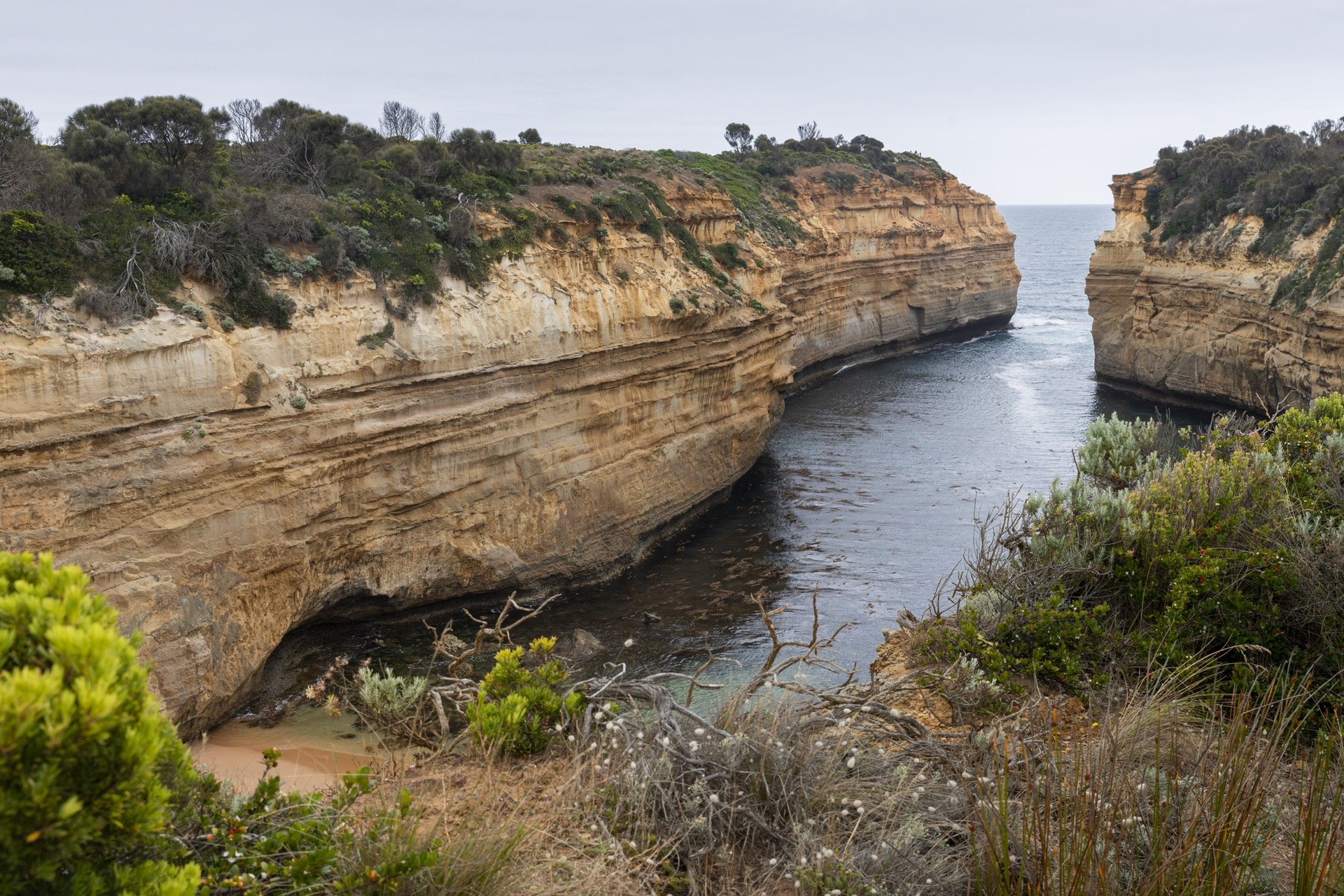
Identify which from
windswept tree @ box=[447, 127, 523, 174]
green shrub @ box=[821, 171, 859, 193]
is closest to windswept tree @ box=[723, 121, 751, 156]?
green shrub @ box=[821, 171, 859, 193]

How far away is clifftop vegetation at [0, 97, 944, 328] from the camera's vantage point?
13570 mm

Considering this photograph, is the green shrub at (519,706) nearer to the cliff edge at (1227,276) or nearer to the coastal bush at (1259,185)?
the cliff edge at (1227,276)

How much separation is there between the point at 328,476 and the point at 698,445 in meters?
11.3

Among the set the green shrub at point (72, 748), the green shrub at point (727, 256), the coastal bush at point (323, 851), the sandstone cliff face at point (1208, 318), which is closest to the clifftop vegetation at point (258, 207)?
the green shrub at point (727, 256)

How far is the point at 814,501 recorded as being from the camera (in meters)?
26.0

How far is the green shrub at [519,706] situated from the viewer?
22.0ft

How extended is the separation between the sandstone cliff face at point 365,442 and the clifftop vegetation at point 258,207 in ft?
1.82

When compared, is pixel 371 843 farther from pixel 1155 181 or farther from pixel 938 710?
pixel 1155 181

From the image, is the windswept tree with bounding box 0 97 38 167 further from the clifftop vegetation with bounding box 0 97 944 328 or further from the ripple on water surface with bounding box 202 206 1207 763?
the ripple on water surface with bounding box 202 206 1207 763

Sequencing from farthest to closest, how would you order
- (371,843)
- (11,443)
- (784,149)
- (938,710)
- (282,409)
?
(784,149) → (282,409) → (11,443) → (938,710) → (371,843)

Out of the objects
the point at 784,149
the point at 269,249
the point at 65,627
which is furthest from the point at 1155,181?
the point at 65,627

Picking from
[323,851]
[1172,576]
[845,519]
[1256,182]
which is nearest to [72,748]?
[323,851]

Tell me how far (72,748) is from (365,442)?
13305 millimetres

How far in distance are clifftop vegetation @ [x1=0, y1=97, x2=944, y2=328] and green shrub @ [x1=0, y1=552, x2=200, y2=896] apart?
11.5 meters
